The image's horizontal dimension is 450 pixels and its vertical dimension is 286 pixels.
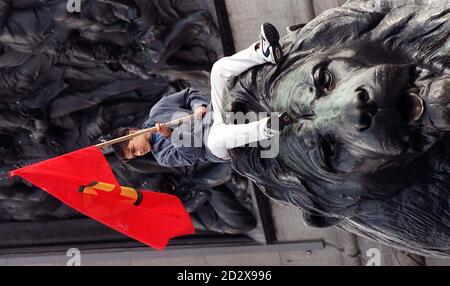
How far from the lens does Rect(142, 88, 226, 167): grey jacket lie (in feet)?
11.8

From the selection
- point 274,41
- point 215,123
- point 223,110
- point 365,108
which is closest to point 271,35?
point 274,41

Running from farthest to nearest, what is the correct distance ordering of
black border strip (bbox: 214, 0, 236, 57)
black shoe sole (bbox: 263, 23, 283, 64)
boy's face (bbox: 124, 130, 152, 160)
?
black border strip (bbox: 214, 0, 236, 57) → boy's face (bbox: 124, 130, 152, 160) → black shoe sole (bbox: 263, 23, 283, 64)

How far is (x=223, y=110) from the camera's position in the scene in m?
2.92

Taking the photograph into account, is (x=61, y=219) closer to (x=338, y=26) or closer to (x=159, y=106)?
(x=159, y=106)

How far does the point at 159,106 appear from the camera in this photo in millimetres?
4055

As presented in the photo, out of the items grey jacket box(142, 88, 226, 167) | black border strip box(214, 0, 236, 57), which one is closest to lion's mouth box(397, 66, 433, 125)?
grey jacket box(142, 88, 226, 167)

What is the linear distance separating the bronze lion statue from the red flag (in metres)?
1.24

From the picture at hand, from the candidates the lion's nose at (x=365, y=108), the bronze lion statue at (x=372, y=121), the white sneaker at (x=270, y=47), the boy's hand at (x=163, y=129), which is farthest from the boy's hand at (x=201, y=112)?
the lion's nose at (x=365, y=108)

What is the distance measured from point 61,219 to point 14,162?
87cm

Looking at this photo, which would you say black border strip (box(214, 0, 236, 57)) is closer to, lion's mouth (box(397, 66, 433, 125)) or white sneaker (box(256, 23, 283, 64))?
white sneaker (box(256, 23, 283, 64))

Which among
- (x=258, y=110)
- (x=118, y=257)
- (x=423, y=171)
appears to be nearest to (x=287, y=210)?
(x=118, y=257)

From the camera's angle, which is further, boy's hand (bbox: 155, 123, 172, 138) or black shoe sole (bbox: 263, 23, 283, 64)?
boy's hand (bbox: 155, 123, 172, 138)

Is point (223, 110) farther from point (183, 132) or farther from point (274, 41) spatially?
point (183, 132)

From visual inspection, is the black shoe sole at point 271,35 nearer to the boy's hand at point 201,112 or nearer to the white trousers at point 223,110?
the white trousers at point 223,110
